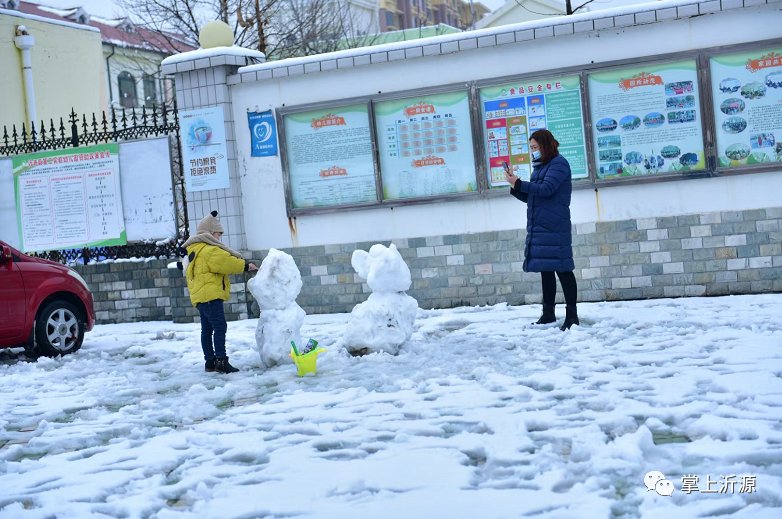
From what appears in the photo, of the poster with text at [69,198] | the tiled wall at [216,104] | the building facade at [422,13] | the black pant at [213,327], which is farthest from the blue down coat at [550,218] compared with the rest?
the building facade at [422,13]

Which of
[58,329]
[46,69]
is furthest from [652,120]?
[46,69]

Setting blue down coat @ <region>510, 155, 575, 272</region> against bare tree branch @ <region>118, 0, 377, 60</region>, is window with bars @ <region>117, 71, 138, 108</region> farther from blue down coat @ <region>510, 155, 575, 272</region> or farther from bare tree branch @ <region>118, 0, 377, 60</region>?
blue down coat @ <region>510, 155, 575, 272</region>

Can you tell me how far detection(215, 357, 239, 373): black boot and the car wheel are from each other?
287cm

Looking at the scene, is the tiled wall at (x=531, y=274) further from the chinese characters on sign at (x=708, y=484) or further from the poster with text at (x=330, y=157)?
the chinese characters on sign at (x=708, y=484)

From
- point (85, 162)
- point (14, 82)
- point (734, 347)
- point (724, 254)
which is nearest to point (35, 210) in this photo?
point (85, 162)

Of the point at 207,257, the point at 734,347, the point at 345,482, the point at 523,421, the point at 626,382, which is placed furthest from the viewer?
the point at 207,257

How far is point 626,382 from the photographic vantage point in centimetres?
685

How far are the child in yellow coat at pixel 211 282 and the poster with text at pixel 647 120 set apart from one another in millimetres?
4454

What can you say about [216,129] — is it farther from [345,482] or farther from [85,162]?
[345,482]

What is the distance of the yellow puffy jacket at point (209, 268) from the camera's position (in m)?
8.93

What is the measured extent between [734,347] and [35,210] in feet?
31.9

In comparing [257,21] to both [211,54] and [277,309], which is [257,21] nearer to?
[211,54]

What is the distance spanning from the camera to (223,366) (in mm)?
8883

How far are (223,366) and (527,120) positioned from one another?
462 cm
